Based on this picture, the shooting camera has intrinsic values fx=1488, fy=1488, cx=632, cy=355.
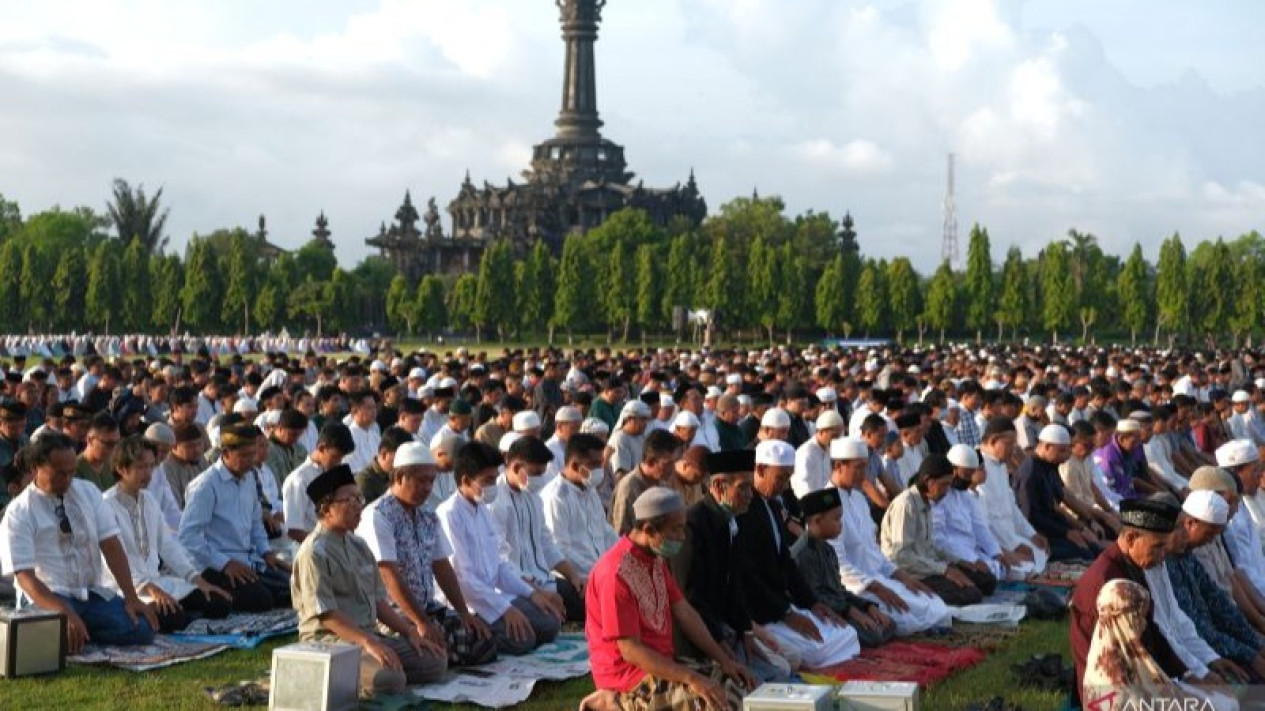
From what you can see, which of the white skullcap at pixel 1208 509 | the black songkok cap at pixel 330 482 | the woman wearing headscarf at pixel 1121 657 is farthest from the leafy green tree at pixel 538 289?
the woman wearing headscarf at pixel 1121 657

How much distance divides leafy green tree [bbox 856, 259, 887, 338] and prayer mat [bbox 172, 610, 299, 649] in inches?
2509

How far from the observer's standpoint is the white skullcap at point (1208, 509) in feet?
25.5

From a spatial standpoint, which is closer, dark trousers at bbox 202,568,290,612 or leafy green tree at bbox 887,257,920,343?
dark trousers at bbox 202,568,290,612

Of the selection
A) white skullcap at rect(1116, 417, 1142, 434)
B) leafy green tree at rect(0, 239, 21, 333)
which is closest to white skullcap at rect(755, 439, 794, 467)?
white skullcap at rect(1116, 417, 1142, 434)

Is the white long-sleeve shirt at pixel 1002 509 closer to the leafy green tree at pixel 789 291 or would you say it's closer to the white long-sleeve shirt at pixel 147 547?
the white long-sleeve shirt at pixel 147 547

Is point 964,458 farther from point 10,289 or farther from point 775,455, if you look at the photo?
point 10,289

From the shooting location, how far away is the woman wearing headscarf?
19.1ft

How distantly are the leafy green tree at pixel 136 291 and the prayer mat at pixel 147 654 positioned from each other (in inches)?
2623

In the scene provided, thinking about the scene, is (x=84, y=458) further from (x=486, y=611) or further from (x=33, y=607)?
(x=486, y=611)

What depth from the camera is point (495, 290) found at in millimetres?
73062

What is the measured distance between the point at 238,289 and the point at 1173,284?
44.0 metres

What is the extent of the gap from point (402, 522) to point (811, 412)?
9.24 metres

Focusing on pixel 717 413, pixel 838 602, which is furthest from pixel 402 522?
pixel 717 413

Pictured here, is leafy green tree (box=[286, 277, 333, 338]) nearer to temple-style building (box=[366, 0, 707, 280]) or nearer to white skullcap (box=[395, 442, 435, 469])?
temple-style building (box=[366, 0, 707, 280])
